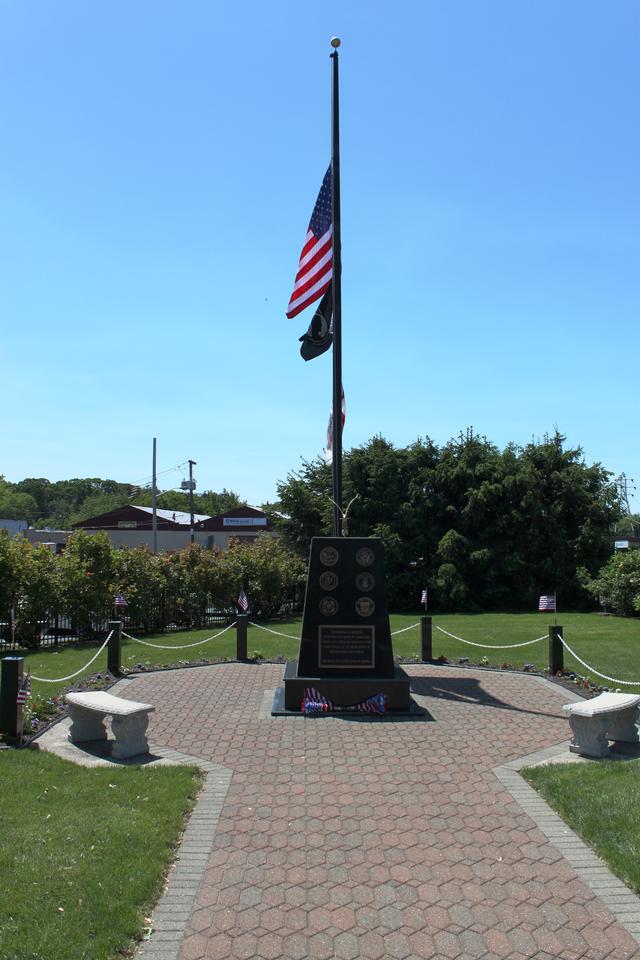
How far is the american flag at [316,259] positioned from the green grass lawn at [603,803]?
324 inches

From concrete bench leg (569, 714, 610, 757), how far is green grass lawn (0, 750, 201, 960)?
13.2 feet

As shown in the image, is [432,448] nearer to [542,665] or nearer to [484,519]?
[484,519]

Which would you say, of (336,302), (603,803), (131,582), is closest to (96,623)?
(131,582)

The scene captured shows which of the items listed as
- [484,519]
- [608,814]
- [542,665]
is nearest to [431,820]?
[608,814]

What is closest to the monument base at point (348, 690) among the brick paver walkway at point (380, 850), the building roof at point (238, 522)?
the brick paver walkway at point (380, 850)

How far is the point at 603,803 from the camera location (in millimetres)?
6172

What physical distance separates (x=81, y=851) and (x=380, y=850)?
208cm

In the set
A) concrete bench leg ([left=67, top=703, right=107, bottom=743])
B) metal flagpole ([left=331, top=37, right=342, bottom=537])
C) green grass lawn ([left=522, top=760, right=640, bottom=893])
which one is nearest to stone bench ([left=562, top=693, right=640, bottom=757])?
green grass lawn ([left=522, top=760, right=640, bottom=893])

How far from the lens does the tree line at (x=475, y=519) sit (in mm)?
28219

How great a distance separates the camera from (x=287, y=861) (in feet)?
17.1

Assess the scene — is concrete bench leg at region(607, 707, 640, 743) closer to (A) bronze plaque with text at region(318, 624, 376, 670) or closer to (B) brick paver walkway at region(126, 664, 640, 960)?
(B) brick paver walkway at region(126, 664, 640, 960)

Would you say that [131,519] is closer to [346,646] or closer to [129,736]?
[346,646]

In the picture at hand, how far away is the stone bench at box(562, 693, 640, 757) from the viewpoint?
7.86 m

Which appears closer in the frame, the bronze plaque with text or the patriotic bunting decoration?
the patriotic bunting decoration
